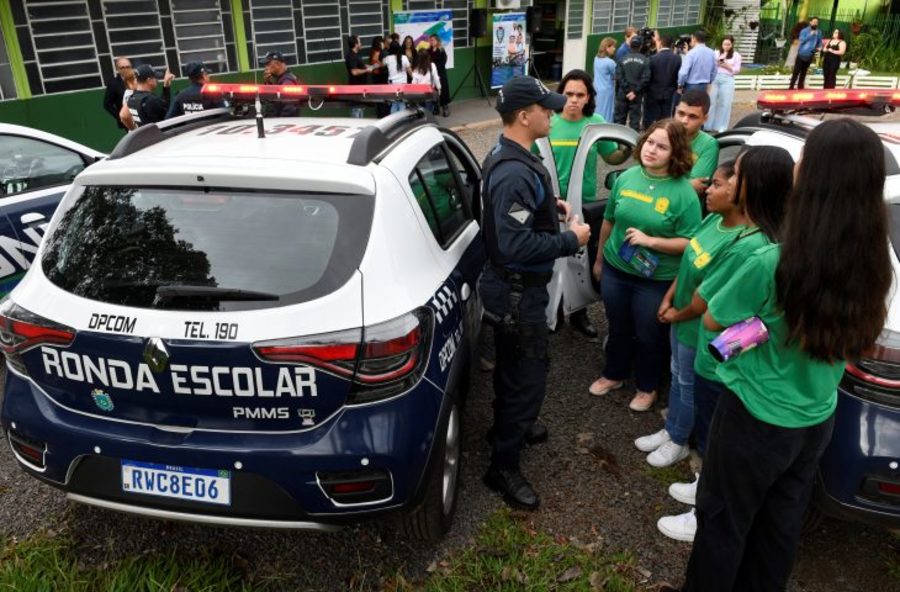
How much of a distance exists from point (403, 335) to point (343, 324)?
0.65ft

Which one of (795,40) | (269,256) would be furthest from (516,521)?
(795,40)

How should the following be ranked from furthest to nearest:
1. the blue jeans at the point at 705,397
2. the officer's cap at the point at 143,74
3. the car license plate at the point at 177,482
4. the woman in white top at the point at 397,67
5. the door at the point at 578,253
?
1. the woman in white top at the point at 397,67
2. the officer's cap at the point at 143,74
3. the door at the point at 578,253
4. the blue jeans at the point at 705,397
5. the car license plate at the point at 177,482

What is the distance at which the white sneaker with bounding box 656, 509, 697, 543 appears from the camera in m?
2.97

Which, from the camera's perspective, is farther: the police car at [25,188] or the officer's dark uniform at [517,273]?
the police car at [25,188]

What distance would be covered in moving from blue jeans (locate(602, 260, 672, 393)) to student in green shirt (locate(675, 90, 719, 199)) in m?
0.68

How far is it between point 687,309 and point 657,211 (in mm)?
679

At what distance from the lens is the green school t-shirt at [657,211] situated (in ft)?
11.4

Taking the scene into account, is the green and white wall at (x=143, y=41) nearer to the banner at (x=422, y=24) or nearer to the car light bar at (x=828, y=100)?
the banner at (x=422, y=24)

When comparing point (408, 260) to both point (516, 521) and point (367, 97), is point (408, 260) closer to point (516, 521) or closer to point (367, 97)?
point (516, 521)

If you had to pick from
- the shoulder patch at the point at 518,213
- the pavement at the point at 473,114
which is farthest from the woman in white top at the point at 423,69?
the shoulder patch at the point at 518,213

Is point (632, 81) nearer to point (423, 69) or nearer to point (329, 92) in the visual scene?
point (423, 69)

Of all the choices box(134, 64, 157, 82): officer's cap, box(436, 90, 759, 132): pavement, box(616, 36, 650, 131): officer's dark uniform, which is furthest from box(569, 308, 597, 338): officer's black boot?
box(436, 90, 759, 132): pavement

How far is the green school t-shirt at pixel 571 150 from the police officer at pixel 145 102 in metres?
4.07

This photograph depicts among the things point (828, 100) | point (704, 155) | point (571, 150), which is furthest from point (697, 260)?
point (571, 150)
